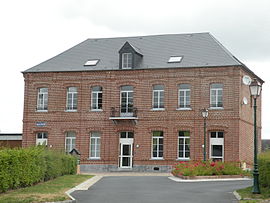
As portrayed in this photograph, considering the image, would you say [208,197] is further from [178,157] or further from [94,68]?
[94,68]

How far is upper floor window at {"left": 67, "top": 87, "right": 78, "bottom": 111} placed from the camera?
39938mm

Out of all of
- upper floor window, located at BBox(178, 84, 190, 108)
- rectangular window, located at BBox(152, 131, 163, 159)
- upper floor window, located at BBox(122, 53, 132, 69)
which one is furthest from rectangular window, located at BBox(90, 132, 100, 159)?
upper floor window, located at BBox(178, 84, 190, 108)

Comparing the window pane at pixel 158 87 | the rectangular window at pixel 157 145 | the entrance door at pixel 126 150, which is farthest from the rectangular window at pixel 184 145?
the entrance door at pixel 126 150

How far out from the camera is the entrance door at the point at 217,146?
1428 inches

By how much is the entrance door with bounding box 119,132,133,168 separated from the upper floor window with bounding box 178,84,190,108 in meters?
4.43

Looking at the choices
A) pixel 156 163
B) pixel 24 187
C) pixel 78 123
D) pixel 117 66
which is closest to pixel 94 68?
pixel 117 66

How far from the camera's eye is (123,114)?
38531 mm

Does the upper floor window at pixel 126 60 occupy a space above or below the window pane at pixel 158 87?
above

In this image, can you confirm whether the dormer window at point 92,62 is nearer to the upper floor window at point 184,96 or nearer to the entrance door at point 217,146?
the upper floor window at point 184,96

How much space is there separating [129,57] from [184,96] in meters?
5.16

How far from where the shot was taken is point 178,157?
37125mm

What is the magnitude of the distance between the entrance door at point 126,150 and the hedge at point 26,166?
1297 cm

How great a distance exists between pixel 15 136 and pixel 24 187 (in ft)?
95.6

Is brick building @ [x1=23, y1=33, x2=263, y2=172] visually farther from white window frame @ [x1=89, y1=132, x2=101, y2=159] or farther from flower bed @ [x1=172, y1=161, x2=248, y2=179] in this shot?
flower bed @ [x1=172, y1=161, x2=248, y2=179]
